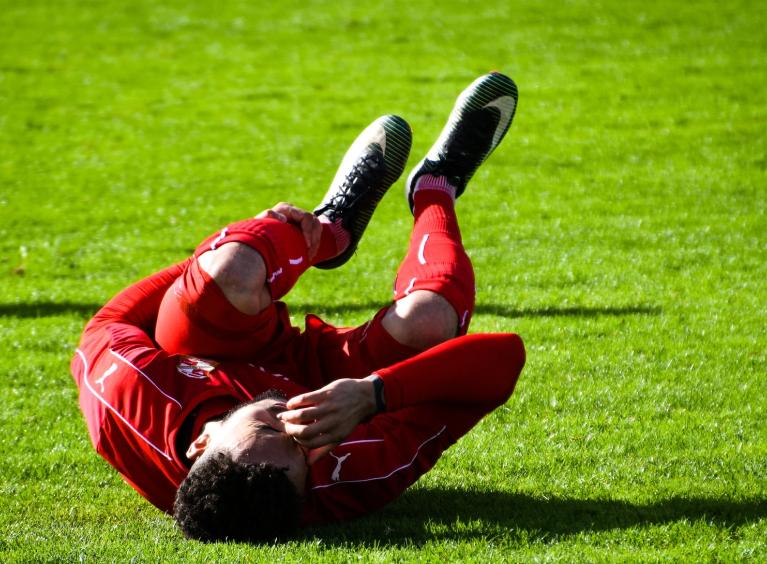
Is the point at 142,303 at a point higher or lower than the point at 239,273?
lower

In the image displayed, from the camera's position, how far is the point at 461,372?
13.0 feet

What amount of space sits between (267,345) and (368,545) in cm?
124

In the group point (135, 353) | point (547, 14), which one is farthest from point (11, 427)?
point (547, 14)

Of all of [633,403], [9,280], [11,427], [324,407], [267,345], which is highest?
[324,407]

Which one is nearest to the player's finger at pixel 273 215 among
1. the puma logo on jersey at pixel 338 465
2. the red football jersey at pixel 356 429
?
the red football jersey at pixel 356 429

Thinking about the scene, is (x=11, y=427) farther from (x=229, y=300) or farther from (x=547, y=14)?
(x=547, y=14)

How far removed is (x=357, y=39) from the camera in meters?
18.4

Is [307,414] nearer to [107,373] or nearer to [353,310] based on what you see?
[107,373]

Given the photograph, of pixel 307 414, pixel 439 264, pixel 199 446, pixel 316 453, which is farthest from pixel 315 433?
pixel 439 264

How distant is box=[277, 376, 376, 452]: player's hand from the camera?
12.0 feet

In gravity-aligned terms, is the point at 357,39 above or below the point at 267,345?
below

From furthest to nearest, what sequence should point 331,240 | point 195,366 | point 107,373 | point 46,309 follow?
point 46,309 < point 331,240 < point 195,366 < point 107,373

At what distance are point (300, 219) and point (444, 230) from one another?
2.42 ft

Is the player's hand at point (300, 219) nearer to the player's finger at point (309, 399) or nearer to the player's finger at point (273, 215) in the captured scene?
the player's finger at point (273, 215)
